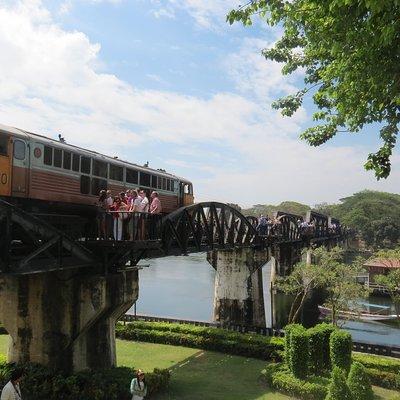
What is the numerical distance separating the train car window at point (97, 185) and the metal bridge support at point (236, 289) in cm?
1614

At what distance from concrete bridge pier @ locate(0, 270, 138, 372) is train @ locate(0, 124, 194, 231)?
265 cm

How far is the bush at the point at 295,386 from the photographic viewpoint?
1706 centimetres

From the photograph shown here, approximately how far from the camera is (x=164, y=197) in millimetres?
26203

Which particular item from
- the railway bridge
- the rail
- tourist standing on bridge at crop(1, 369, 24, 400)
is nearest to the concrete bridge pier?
the railway bridge

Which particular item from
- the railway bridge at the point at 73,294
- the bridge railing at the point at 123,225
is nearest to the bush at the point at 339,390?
the railway bridge at the point at 73,294

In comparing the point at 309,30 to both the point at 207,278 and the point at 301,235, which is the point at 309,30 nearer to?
the point at 301,235

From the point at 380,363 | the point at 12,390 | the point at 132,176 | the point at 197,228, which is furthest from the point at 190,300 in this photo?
the point at 12,390

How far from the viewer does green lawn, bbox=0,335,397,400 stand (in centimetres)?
1797

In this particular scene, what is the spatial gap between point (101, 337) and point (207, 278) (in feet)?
207

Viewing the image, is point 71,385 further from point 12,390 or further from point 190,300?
point 190,300

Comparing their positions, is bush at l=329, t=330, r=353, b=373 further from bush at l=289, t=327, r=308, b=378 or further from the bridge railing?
the bridge railing

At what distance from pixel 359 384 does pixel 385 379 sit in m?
6.09

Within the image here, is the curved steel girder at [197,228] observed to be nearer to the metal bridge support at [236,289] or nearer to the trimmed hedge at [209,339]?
the metal bridge support at [236,289]

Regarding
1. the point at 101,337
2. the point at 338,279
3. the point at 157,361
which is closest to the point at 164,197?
the point at 157,361
